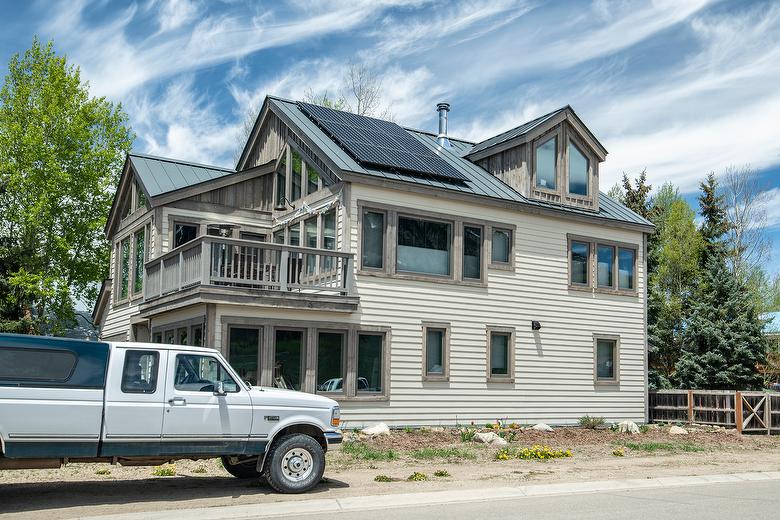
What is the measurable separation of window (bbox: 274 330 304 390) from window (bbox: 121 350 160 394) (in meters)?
7.64

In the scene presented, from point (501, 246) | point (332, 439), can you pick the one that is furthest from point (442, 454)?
point (501, 246)

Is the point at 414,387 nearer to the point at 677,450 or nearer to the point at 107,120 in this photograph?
the point at 677,450

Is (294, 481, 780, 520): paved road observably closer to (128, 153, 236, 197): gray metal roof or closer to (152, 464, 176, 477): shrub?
(152, 464, 176, 477): shrub

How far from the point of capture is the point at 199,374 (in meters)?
11.1

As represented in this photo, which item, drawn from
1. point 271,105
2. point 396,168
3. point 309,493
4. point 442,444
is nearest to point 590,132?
point 396,168

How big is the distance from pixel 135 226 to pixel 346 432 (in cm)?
949

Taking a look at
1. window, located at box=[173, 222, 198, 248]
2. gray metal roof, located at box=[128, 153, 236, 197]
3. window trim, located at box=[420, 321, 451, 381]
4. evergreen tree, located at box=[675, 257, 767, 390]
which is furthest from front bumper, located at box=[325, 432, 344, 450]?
evergreen tree, located at box=[675, 257, 767, 390]

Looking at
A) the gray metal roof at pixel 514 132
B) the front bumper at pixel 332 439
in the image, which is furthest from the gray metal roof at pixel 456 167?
the front bumper at pixel 332 439

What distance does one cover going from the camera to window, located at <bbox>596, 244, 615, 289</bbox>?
24.1m

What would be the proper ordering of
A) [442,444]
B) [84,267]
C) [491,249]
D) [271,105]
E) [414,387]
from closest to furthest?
[442,444] < [414,387] < [491,249] < [271,105] < [84,267]

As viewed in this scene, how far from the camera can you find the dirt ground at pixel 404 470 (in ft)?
35.4

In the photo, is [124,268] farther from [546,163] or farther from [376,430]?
[546,163]

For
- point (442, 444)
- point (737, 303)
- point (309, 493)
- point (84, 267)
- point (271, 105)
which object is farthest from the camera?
point (84, 267)

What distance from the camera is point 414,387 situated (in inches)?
791
